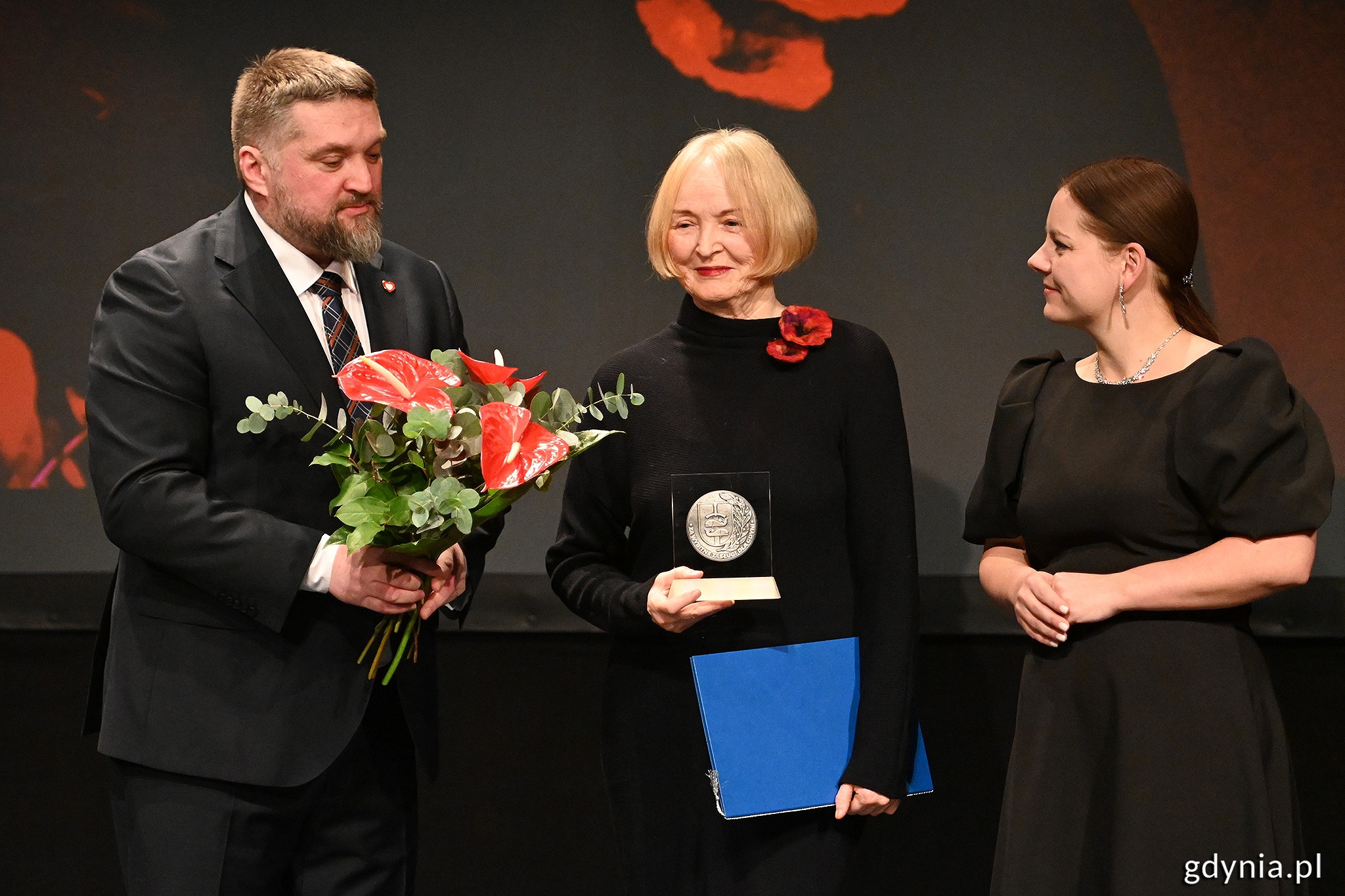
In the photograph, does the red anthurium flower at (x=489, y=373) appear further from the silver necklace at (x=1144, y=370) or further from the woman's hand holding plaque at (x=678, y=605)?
the silver necklace at (x=1144, y=370)

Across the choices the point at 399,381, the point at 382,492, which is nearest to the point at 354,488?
the point at 382,492

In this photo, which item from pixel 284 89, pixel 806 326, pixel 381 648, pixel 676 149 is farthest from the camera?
pixel 676 149

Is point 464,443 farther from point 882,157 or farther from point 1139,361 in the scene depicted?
point 882,157

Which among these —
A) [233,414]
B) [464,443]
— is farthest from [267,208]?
[464,443]

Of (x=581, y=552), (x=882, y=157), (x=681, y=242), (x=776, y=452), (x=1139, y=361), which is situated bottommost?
(x=581, y=552)

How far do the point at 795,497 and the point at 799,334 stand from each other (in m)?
0.29

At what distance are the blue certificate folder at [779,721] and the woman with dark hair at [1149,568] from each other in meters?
0.36

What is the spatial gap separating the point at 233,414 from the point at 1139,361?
1518 mm

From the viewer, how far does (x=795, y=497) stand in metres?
2.08

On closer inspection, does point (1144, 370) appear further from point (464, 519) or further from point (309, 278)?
point (309, 278)

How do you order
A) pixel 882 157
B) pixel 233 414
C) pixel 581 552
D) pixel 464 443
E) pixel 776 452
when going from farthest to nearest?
pixel 882 157 → pixel 581 552 → pixel 776 452 → pixel 233 414 → pixel 464 443

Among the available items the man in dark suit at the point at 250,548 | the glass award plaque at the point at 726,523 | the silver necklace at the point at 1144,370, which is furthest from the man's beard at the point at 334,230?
the silver necklace at the point at 1144,370

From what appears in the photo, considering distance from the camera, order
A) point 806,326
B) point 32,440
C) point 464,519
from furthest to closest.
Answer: point 32,440, point 806,326, point 464,519

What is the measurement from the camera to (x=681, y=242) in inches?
85.7
